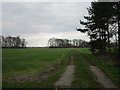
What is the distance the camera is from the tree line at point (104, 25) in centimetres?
2426

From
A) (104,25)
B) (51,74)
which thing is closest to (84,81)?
(51,74)

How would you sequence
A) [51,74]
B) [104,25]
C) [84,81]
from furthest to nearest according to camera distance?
[104,25] → [51,74] → [84,81]

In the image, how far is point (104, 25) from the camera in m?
31.3

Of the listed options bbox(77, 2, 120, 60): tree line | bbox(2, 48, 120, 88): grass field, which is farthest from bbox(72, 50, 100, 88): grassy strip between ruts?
bbox(77, 2, 120, 60): tree line

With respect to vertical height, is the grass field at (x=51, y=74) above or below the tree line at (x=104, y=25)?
below

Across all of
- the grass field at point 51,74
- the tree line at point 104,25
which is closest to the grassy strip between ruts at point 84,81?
the grass field at point 51,74

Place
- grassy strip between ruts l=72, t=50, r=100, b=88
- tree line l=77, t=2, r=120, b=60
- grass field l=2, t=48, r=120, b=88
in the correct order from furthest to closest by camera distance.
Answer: tree line l=77, t=2, r=120, b=60 → grass field l=2, t=48, r=120, b=88 → grassy strip between ruts l=72, t=50, r=100, b=88

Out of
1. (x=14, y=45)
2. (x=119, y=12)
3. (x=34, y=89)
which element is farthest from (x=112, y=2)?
(x=14, y=45)

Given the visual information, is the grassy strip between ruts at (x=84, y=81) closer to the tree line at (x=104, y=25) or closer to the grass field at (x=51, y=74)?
the grass field at (x=51, y=74)

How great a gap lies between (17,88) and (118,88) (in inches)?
212

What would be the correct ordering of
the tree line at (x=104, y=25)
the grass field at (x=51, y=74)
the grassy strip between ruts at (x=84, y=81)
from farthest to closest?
the tree line at (x=104, y=25), the grass field at (x=51, y=74), the grassy strip between ruts at (x=84, y=81)

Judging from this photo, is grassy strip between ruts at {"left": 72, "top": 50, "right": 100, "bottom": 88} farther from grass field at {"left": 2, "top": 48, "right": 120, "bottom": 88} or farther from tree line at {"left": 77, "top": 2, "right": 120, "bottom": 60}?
tree line at {"left": 77, "top": 2, "right": 120, "bottom": 60}

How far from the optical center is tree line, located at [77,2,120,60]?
24.3m

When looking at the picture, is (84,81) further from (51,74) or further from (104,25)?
(104,25)
